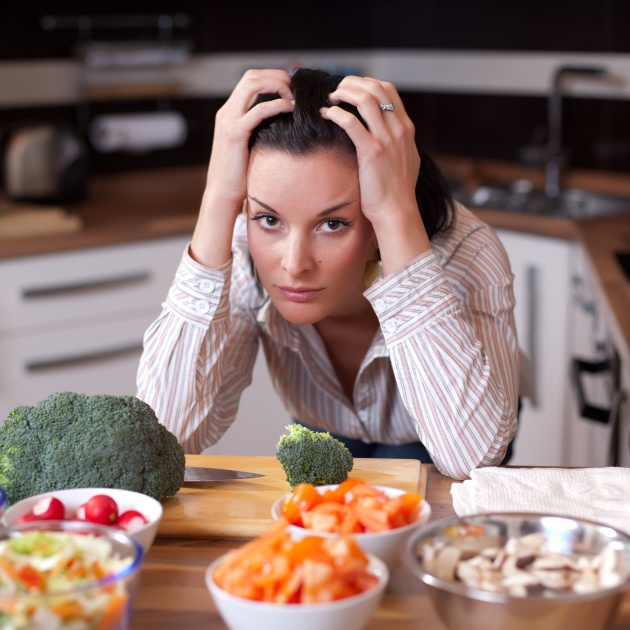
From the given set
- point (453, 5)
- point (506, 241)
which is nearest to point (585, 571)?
point (506, 241)

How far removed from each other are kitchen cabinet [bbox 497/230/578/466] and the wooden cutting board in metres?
1.56

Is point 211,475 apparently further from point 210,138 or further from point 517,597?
point 210,138

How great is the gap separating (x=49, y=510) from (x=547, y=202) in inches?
99.7

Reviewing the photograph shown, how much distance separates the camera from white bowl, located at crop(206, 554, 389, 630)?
30.6 inches

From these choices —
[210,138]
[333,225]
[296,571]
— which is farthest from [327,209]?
[210,138]

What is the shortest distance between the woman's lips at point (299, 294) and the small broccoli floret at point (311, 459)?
0.84 feet

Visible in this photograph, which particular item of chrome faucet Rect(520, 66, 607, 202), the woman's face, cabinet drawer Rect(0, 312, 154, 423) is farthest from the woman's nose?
chrome faucet Rect(520, 66, 607, 202)

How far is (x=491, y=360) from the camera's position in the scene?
56.1 inches

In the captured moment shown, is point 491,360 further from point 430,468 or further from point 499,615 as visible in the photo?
point 499,615

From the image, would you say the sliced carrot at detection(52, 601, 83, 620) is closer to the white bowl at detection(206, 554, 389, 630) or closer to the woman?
the white bowl at detection(206, 554, 389, 630)

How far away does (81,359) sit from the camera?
2.91m

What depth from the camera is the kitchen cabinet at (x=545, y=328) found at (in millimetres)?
2748

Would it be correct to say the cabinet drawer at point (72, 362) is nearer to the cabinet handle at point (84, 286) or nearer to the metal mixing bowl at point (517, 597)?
the cabinet handle at point (84, 286)

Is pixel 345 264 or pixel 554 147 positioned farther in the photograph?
pixel 554 147
